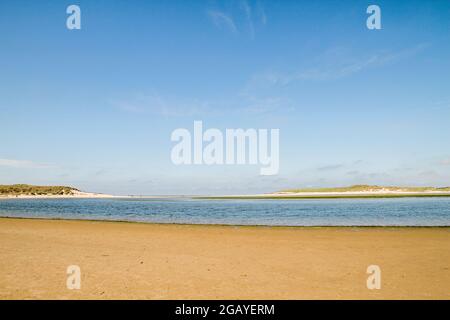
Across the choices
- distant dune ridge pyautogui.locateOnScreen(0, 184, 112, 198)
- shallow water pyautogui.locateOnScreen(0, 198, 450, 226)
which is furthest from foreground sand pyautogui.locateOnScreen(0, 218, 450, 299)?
distant dune ridge pyautogui.locateOnScreen(0, 184, 112, 198)

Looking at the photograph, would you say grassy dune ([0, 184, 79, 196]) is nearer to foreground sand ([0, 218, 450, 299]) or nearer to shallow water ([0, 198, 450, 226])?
shallow water ([0, 198, 450, 226])

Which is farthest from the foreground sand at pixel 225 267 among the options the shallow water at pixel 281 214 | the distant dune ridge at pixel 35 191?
the distant dune ridge at pixel 35 191

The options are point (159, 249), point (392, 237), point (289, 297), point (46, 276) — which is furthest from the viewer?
point (392, 237)

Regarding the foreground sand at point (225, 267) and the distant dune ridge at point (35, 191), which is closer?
the foreground sand at point (225, 267)

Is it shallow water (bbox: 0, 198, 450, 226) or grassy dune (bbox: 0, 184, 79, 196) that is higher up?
shallow water (bbox: 0, 198, 450, 226)

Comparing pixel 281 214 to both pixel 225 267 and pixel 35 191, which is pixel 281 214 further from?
pixel 35 191

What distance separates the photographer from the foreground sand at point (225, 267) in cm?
847

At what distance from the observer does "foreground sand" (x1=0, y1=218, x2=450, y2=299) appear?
847 cm

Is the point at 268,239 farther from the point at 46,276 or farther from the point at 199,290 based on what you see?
the point at 46,276

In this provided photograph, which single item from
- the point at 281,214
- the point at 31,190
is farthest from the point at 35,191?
the point at 281,214

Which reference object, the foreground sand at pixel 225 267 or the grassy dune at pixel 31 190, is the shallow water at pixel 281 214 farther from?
the grassy dune at pixel 31 190

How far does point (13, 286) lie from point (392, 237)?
18661 millimetres

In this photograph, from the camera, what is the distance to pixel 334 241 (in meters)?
17.5
